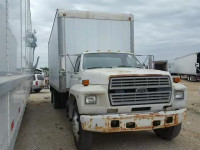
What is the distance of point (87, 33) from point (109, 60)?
1589 mm

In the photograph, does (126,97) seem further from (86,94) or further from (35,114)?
(35,114)

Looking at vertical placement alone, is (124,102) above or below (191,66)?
below

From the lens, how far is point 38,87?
2059cm

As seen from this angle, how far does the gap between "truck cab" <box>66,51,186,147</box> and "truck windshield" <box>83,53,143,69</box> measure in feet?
2.88

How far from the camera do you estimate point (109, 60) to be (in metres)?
6.52

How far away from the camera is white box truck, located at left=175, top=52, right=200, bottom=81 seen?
3212cm

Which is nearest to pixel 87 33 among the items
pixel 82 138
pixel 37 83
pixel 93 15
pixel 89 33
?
pixel 89 33

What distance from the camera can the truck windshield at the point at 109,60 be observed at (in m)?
6.30

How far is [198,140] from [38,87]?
53.8ft

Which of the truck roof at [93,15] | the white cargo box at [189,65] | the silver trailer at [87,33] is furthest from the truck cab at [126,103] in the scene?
the white cargo box at [189,65]

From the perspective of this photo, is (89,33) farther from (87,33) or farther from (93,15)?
(93,15)

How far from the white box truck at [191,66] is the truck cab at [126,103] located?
28623 mm

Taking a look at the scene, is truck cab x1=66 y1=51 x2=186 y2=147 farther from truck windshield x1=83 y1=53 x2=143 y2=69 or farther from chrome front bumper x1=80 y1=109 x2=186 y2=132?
truck windshield x1=83 y1=53 x2=143 y2=69

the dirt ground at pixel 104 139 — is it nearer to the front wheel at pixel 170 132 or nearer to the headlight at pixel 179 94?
the front wheel at pixel 170 132
